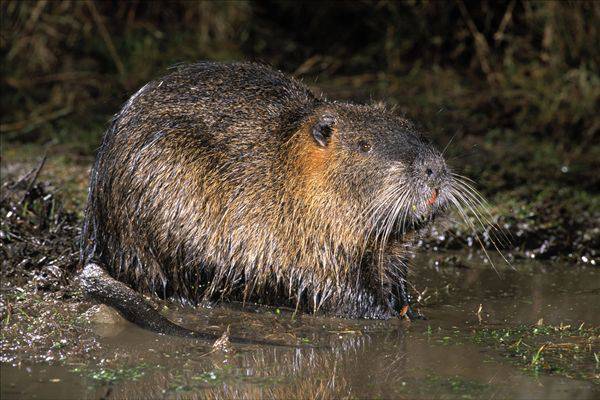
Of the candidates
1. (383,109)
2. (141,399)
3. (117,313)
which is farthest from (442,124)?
(141,399)

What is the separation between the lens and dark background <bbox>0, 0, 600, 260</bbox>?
5.99 metres

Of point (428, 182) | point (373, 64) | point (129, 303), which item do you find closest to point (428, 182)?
point (428, 182)

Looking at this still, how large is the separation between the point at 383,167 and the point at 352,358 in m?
0.78

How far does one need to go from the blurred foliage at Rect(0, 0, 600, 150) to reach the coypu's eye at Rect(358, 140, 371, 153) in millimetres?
2764

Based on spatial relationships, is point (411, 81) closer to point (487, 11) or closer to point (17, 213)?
point (487, 11)

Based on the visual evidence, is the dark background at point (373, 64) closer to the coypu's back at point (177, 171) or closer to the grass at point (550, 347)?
the coypu's back at point (177, 171)

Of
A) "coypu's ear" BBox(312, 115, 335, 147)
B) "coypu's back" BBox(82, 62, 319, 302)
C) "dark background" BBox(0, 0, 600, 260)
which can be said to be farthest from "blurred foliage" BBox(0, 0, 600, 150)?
"coypu's ear" BBox(312, 115, 335, 147)

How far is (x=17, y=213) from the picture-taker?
4.50m

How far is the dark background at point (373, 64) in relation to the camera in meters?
5.99

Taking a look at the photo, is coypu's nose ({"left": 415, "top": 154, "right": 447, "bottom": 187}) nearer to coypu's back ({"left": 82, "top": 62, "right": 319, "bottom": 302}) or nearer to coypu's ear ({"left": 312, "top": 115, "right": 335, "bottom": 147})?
coypu's ear ({"left": 312, "top": 115, "right": 335, "bottom": 147})

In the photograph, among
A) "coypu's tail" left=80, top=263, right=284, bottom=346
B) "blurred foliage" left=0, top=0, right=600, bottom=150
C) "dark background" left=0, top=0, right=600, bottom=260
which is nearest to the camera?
"coypu's tail" left=80, top=263, right=284, bottom=346

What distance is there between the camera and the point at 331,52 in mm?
7438

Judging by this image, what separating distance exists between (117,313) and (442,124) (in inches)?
132

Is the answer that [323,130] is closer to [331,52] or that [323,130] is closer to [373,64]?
[373,64]
